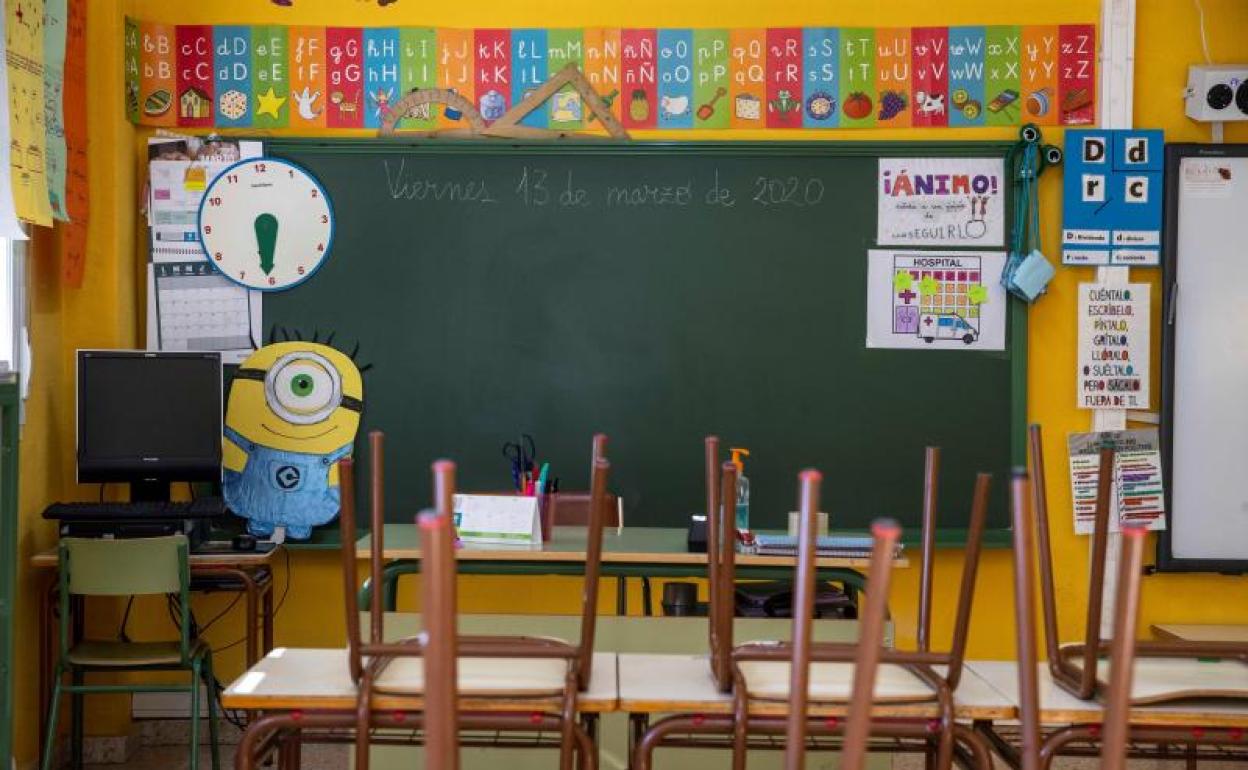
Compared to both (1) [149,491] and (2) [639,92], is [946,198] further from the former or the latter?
(1) [149,491]

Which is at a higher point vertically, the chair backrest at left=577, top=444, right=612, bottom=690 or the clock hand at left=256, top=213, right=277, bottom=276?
the clock hand at left=256, top=213, right=277, bottom=276

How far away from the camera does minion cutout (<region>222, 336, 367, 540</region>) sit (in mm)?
4484

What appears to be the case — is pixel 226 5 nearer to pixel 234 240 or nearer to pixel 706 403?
pixel 234 240

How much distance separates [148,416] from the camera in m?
4.21

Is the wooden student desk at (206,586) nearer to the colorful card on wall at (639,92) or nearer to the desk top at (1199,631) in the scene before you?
the colorful card on wall at (639,92)

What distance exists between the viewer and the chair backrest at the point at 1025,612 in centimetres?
124

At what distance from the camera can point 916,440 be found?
14.8 feet

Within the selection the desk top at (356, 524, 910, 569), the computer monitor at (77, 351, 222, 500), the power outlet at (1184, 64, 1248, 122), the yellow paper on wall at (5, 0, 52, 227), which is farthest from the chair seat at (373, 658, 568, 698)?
the power outlet at (1184, 64, 1248, 122)

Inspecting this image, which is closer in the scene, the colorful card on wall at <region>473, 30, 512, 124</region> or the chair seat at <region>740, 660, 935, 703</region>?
the chair seat at <region>740, 660, 935, 703</region>

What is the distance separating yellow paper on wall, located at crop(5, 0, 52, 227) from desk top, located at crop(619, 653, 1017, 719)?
8.83 feet

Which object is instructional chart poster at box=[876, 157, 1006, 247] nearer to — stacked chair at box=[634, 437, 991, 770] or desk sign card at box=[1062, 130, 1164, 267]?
→ desk sign card at box=[1062, 130, 1164, 267]

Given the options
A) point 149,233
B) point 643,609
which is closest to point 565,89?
point 149,233

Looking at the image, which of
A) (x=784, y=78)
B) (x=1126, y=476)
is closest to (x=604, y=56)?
(x=784, y=78)

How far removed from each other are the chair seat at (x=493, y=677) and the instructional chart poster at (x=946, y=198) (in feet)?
9.90
